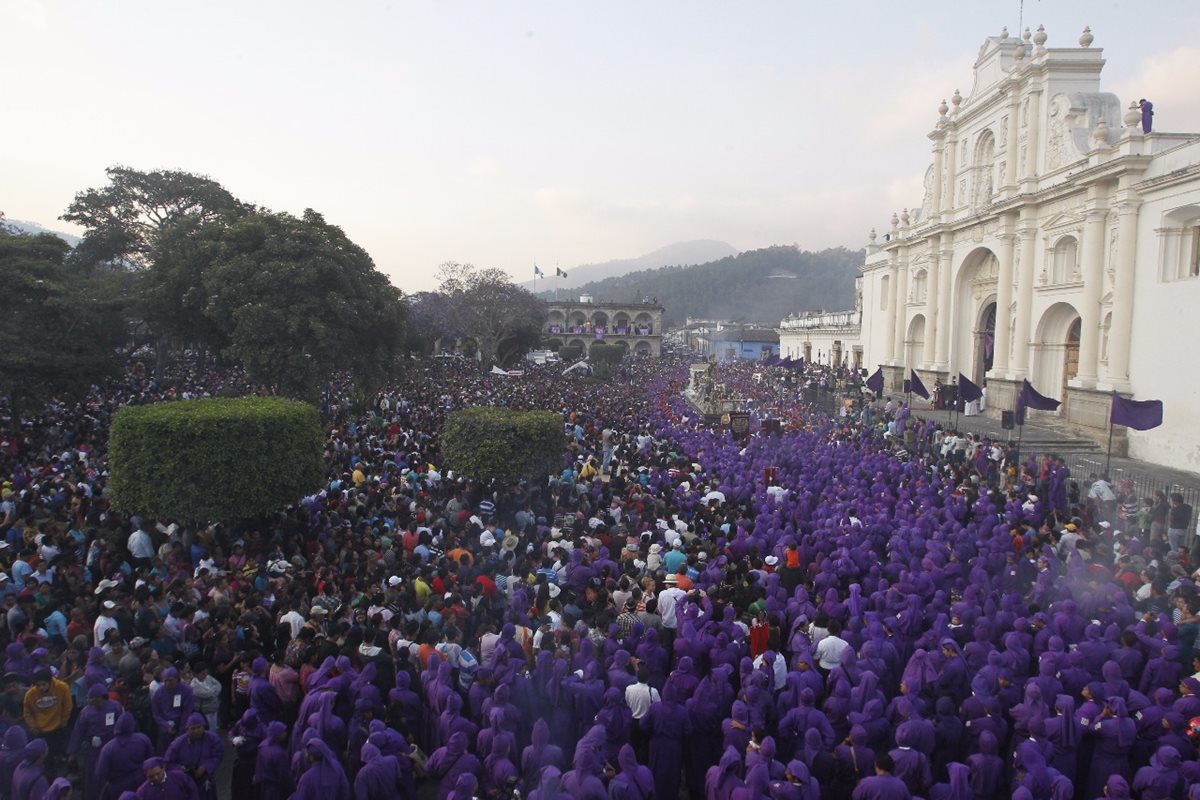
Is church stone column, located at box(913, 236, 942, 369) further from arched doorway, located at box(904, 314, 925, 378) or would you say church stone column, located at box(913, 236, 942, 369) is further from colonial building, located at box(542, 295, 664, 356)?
colonial building, located at box(542, 295, 664, 356)

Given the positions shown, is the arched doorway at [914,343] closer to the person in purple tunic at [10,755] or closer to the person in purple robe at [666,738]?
the person in purple robe at [666,738]

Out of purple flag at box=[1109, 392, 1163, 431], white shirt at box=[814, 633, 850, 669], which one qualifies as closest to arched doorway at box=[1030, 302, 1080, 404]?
purple flag at box=[1109, 392, 1163, 431]

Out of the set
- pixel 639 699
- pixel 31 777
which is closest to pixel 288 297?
pixel 31 777

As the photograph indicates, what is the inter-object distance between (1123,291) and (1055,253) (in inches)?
153

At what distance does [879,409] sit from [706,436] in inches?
335

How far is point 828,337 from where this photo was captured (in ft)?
154

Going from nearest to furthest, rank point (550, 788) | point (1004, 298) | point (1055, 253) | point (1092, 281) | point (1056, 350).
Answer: point (550, 788) < point (1092, 281) < point (1055, 253) < point (1056, 350) < point (1004, 298)

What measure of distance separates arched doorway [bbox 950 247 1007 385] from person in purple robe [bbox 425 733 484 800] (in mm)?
26007

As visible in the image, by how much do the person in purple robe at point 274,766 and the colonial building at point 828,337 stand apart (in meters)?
37.2

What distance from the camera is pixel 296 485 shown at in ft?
37.8

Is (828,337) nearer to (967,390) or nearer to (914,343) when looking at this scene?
(914,343)

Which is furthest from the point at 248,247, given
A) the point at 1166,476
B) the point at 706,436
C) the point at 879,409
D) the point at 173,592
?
the point at 1166,476

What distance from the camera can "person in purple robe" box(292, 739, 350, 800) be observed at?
16.0 feet

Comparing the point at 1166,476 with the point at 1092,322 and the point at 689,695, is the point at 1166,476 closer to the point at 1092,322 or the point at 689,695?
the point at 1092,322
